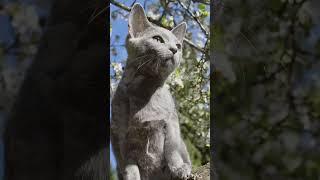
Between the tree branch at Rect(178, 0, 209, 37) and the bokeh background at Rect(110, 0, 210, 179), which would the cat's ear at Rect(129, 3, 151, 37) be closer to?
the bokeh background at Rect(110, 0, 210, 179)

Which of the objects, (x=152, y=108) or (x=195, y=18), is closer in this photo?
(x=152, y=108)

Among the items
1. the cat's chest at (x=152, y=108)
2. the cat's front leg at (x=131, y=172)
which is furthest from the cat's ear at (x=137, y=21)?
the cat's front leg at (x=131, y=172)

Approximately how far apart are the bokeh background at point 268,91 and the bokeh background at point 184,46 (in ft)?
0.82

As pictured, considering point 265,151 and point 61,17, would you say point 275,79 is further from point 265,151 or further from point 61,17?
point 61,17

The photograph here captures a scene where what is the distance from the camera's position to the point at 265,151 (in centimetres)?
81

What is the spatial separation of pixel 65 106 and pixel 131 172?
6.4 inches

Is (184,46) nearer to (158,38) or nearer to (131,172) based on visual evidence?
(158,38)

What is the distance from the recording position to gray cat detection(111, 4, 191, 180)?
37.9 inches

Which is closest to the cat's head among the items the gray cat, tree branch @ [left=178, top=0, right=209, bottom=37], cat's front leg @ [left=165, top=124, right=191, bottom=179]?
the gray cat

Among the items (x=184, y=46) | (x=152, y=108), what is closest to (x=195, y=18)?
(x=184, y=46)

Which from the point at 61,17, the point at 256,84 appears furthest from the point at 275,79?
the point at 61,17

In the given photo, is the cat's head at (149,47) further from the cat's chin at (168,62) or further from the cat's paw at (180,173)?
the cat's paw at (180,173)

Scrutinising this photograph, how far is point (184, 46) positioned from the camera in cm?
129

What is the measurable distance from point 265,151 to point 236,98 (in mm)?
89
